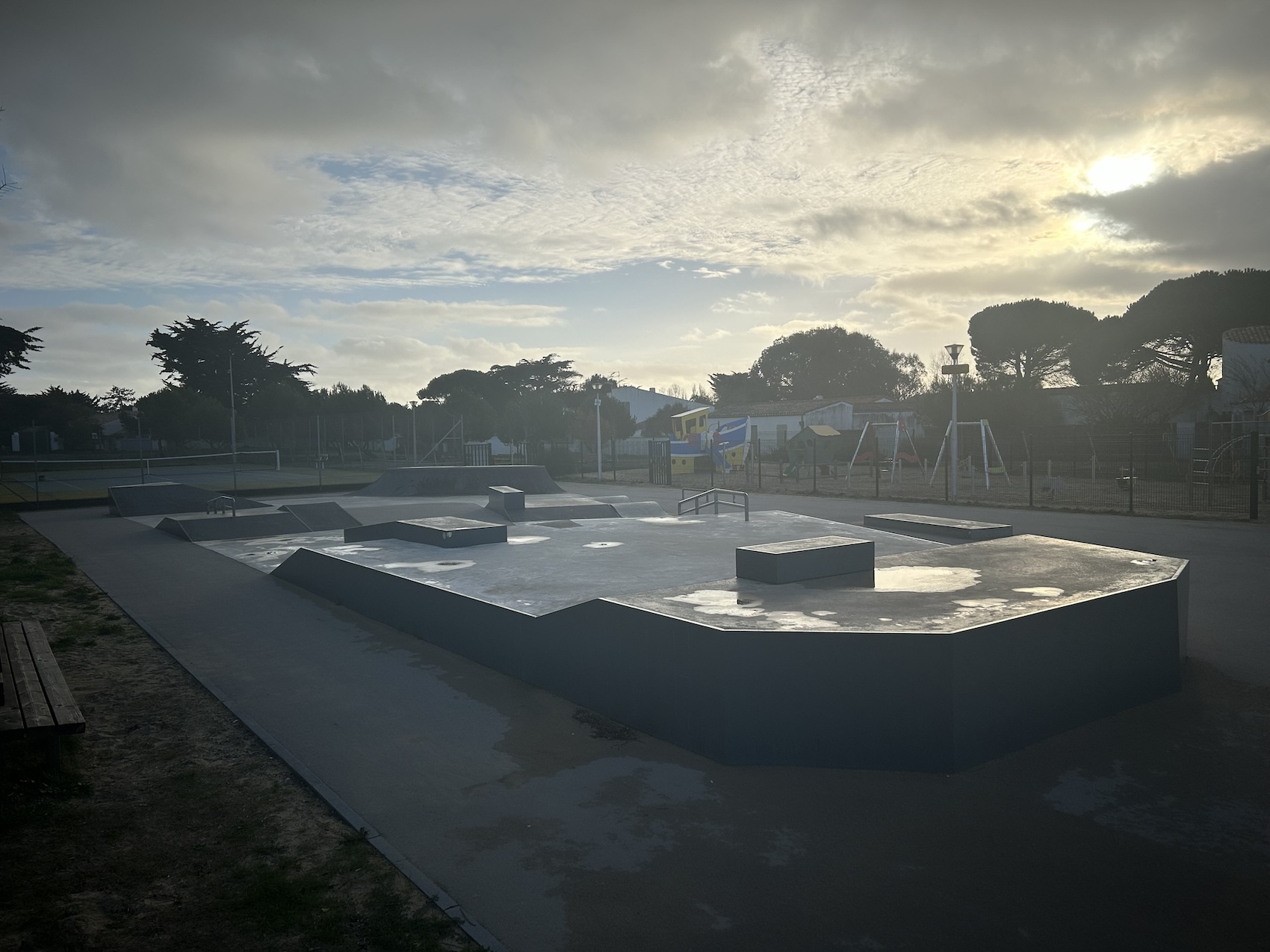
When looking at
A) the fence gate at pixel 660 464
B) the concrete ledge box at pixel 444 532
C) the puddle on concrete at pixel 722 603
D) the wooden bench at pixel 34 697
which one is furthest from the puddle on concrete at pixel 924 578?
the fence gate at pixel 660 464

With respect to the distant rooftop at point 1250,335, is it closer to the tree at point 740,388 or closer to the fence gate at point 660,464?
the fence gate at point 660,464

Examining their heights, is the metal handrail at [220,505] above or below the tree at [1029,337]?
below

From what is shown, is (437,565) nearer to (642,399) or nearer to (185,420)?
(185,420)

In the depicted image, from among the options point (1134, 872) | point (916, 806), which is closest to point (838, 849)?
point (916, 806)

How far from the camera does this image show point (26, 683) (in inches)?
203

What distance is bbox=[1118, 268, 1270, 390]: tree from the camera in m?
49.4

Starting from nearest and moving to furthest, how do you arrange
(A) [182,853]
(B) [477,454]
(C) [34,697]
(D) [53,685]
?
(A) [182,853] < (C) [34,697] < (D) [53,685] < (B) [477,454]

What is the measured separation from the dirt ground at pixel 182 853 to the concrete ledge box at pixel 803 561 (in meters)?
3.60

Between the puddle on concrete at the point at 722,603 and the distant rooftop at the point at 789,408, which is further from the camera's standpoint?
the distant rooftop at the point at 789,408

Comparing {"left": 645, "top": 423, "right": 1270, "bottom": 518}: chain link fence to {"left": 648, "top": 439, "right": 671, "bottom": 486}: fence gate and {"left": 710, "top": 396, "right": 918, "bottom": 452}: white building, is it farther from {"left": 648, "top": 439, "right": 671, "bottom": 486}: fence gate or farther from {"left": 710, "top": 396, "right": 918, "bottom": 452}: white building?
{"left": 710, "top": 396, "right": 918, "bottom": 452}: white building

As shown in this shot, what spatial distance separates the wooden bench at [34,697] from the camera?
4418mm

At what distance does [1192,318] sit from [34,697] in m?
61.0

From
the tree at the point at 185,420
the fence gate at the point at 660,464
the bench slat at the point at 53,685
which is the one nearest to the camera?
the bench slat at the point at 53,685

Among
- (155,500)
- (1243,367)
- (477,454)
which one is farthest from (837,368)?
(155,500)
